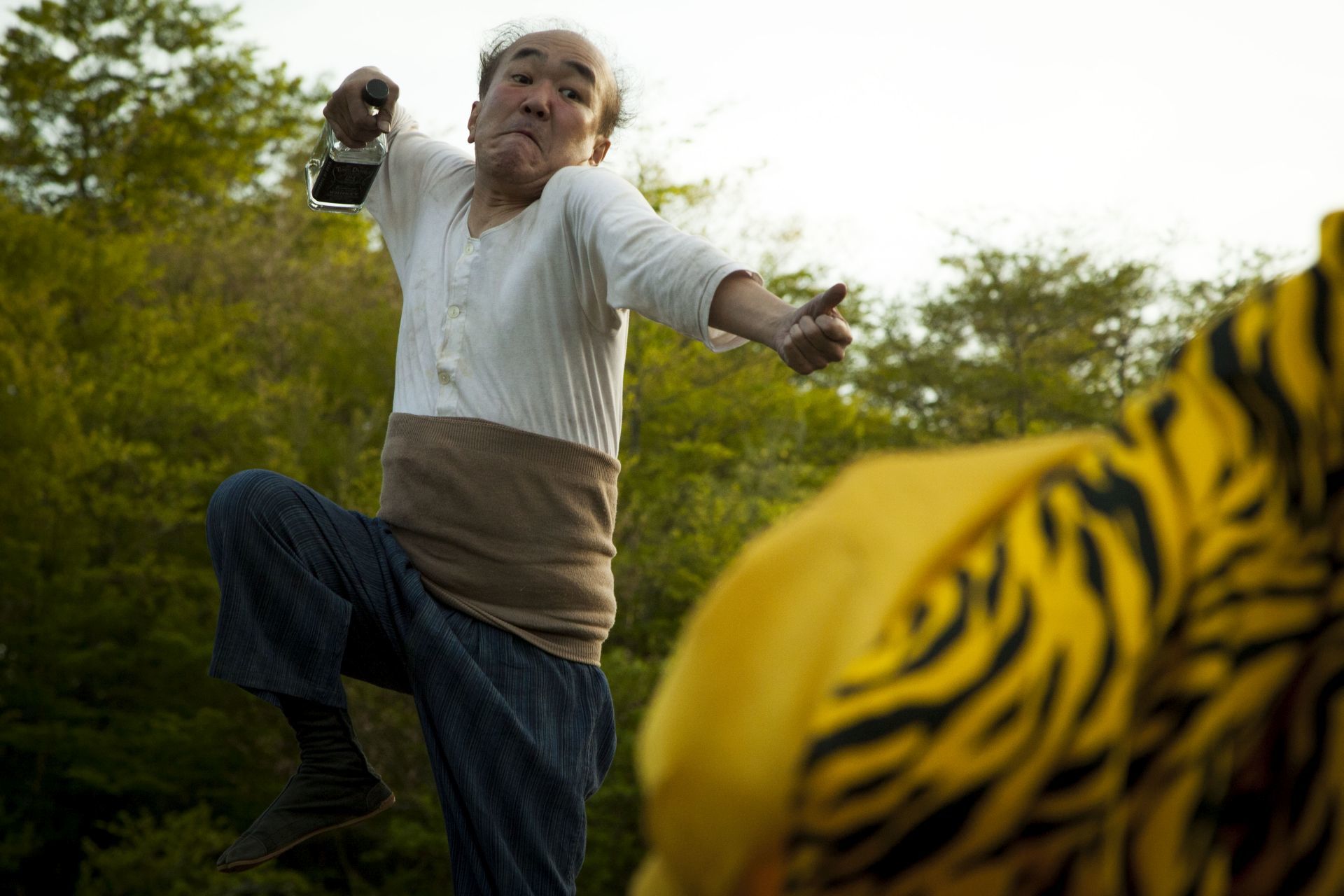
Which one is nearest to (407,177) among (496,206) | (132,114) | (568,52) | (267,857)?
(496,206)

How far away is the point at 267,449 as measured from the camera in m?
11.8

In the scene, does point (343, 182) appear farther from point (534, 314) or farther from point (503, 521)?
point (503, 521)

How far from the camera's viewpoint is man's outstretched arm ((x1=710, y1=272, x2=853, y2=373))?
1.64m

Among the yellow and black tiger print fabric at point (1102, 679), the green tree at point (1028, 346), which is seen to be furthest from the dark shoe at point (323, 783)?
the green tree at point (1028, 346)

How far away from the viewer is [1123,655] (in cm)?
74

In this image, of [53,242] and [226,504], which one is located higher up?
[53,242]

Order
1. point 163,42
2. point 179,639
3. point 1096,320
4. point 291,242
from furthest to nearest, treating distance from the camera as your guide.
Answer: point 163,42, point 291,242, point 1096,320, point 179,639

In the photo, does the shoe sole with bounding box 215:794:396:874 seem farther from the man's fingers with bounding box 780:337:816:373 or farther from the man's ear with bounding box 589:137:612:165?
the man's ear with bounding box 589:137:612:165

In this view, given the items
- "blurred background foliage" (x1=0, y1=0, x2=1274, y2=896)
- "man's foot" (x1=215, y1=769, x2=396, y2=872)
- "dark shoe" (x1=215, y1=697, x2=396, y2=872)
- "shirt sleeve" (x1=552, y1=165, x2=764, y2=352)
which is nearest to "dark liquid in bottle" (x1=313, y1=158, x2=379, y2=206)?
"shirt sleeve" (x1=552, y1=165, x2=764, y2=352)

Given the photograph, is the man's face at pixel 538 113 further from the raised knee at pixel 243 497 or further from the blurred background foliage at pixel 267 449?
the blurred background foliage at pixel 267 449

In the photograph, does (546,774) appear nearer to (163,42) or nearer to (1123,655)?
(1123,655)

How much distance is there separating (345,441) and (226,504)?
8.98 m

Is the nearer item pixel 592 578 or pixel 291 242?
pixel 592 578

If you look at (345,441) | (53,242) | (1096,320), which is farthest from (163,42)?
(1096,320)
